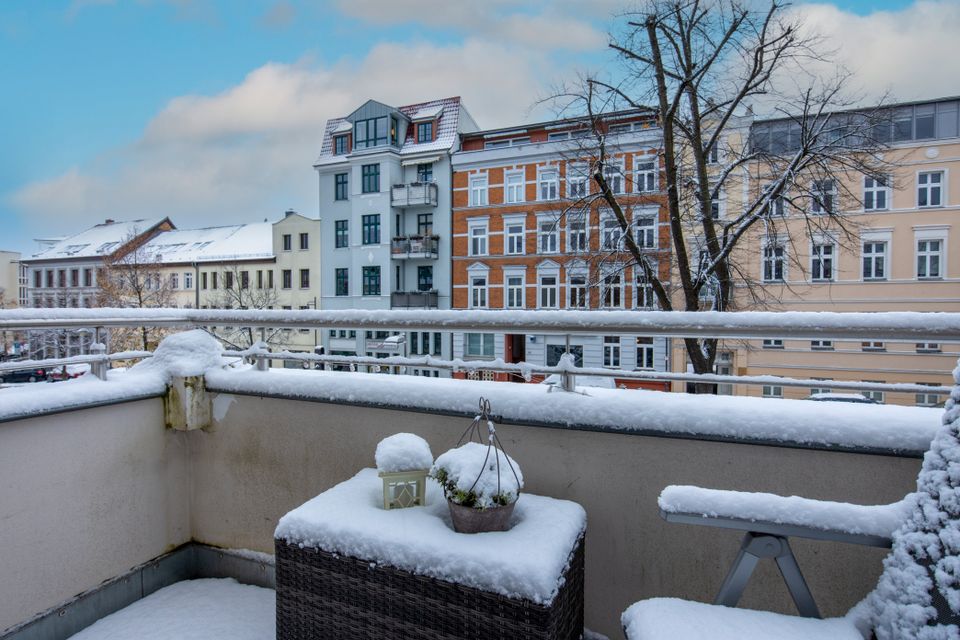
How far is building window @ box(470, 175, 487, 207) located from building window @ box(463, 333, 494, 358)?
5.75 meters

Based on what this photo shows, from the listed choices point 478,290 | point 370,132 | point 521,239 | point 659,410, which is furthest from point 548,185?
point 659,410

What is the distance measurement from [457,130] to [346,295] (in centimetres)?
859

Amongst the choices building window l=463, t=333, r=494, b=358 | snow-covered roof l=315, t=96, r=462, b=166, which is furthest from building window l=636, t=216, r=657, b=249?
snow-covered roof l=315, t=96, r=462, b=166

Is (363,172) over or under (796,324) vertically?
over

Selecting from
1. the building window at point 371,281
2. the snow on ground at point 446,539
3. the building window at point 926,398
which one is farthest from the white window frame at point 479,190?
the snow on ground at point 446,539

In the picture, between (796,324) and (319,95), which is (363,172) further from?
(796,324)

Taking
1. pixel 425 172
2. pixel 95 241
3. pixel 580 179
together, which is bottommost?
pixel 580 179

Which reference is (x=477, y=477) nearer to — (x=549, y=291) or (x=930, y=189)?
(x=549, y=291)

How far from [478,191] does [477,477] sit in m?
21.0

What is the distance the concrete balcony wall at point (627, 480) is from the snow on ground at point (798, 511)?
449 mm

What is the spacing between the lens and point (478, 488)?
1.67 meters

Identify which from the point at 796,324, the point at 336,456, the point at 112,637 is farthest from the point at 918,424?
the point at 112,637

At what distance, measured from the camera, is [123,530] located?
8.59 ft

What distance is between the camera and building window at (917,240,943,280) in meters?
16.0
